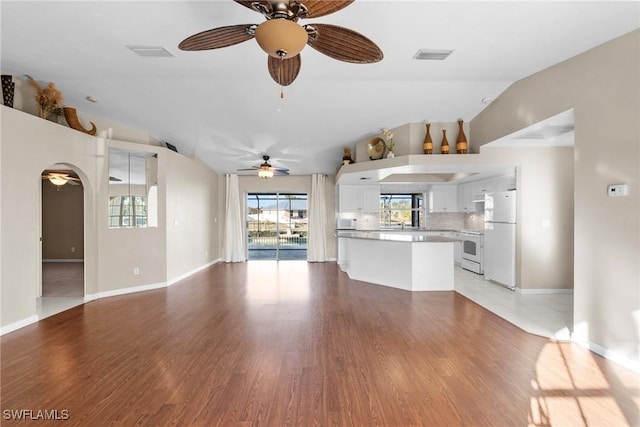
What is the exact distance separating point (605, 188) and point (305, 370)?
3128mm

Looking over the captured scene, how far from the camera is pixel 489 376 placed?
94.5 inches

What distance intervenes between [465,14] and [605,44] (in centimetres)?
143

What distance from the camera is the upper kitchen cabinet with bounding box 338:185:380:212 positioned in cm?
780

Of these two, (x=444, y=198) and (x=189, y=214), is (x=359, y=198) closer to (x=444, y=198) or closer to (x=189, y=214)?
(x=444, y=198)

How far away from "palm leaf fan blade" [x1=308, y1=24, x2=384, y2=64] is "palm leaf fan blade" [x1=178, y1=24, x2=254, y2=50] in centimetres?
42

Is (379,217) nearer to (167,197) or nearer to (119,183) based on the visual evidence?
(167,197)

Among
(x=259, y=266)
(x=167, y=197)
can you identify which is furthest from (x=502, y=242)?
(x=167, y=197)


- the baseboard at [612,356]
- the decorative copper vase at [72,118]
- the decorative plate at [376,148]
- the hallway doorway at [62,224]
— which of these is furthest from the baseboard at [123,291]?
the baseboard at [612,356]

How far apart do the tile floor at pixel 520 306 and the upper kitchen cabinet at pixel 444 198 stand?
2520 mm

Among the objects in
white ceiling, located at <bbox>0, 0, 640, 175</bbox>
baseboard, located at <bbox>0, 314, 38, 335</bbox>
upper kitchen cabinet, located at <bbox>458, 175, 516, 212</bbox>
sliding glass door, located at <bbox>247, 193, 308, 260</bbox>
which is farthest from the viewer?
sliding glass door, located at <bbox>247, 193, 308, 260</bbox>

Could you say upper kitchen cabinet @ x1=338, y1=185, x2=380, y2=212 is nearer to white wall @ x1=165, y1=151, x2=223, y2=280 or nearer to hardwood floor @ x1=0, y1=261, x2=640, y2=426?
white wall @ x1=165, y1=151, x2=223, y2=280

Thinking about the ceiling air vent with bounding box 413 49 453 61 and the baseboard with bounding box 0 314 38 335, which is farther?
the baseboard with bounding box 0 314 38 335

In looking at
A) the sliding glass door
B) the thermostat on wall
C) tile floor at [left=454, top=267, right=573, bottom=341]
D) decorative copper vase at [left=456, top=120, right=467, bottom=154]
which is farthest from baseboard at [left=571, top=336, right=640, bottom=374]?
the sliding glass door

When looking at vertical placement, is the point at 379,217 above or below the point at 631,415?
above
